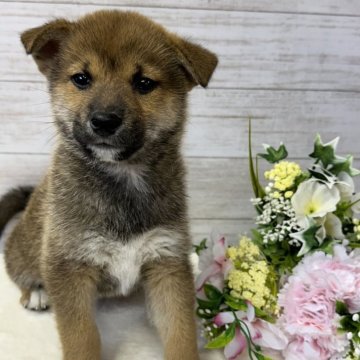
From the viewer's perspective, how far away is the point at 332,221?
70.8 inches

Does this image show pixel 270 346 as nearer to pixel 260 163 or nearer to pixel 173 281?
pixel 173 281

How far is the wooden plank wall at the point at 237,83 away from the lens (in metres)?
2.17

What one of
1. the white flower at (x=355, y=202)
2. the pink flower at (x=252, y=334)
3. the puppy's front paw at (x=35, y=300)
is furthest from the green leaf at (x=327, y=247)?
the puppy's front paw at (x=35, y=300)

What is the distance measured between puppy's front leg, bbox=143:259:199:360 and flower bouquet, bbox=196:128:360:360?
0.27ft

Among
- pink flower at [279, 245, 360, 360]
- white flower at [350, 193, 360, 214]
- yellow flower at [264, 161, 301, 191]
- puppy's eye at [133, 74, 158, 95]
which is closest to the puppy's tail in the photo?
puppy's eye at [133, 74, 158, 95]

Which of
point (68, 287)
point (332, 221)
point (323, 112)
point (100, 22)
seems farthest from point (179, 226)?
point (323, 112)

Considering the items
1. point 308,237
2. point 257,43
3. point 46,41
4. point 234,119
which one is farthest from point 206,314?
point 257,43

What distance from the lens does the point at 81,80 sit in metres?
1.53

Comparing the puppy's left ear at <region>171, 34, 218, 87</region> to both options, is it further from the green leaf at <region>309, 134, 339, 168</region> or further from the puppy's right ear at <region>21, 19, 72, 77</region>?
the green leaf at <region>309, 134, 339, 168</region>

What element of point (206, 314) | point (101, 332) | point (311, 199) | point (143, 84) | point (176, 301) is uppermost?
point (143, 84)

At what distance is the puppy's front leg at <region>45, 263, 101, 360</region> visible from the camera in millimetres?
1576

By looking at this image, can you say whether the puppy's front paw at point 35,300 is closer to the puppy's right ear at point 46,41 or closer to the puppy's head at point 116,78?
the puppy's head at point 116,78

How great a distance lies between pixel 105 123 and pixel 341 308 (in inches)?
34.8

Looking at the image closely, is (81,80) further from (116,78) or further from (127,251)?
(127,251)
